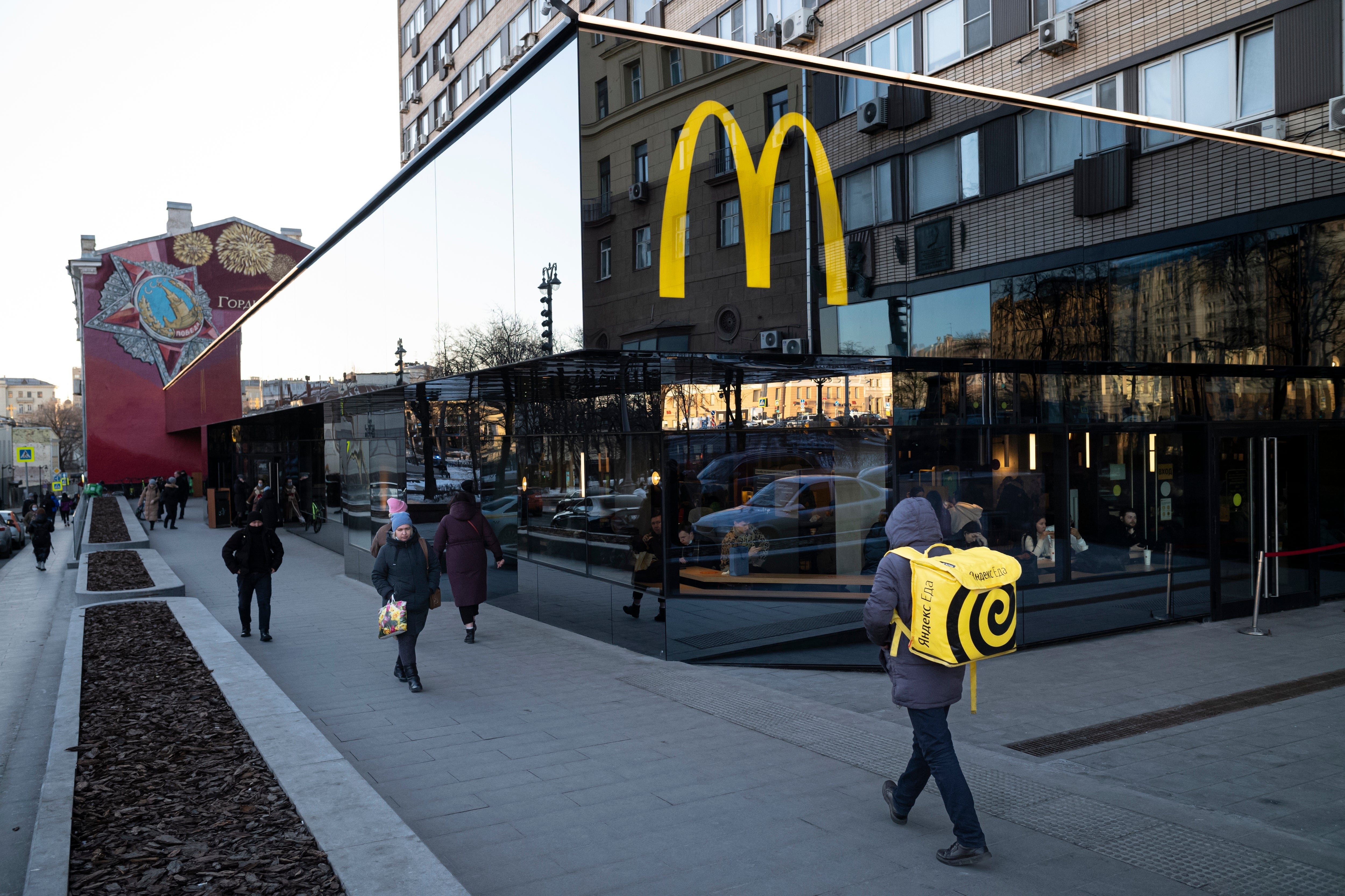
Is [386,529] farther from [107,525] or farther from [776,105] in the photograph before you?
[107,525]

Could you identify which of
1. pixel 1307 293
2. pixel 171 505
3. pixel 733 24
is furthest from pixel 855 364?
pixel 171 505

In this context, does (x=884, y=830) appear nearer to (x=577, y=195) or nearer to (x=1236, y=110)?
(x=577, y=195)

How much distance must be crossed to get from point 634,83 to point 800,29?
13478 mm

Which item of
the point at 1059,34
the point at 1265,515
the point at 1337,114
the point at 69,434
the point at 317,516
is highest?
the point at 1059,34

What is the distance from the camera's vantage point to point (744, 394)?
9812 mm

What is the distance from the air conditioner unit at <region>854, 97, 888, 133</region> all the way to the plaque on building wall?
3.77 feet

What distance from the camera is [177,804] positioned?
5.29 m

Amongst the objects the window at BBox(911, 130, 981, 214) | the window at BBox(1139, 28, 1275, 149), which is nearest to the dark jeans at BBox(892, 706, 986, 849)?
the window at BBox(911, 130, 981, 214)

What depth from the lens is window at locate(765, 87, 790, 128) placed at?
9453mm

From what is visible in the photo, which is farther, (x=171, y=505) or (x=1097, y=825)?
(x=171, y=505)

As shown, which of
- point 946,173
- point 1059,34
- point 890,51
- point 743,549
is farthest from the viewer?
point 890,51

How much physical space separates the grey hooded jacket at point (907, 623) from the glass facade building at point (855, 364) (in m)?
4.71

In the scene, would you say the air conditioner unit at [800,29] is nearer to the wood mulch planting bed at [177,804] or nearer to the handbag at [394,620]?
the handbag at [394,620]

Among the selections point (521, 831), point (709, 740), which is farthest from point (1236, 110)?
point (521, 831)
